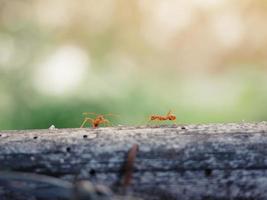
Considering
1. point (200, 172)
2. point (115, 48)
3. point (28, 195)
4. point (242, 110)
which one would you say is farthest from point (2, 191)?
point (115, 48)

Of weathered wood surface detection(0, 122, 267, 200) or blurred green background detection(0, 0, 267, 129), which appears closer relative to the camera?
weathered wood surface detection(0, 122, 267, 200)

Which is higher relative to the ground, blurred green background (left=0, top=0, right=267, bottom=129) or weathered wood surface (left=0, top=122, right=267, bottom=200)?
blurred green background (left=0, top=0, right=267, bottom=129)

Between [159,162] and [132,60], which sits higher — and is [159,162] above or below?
below

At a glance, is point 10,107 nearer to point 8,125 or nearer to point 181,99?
point 8,125

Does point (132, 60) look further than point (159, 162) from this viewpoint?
Yes
